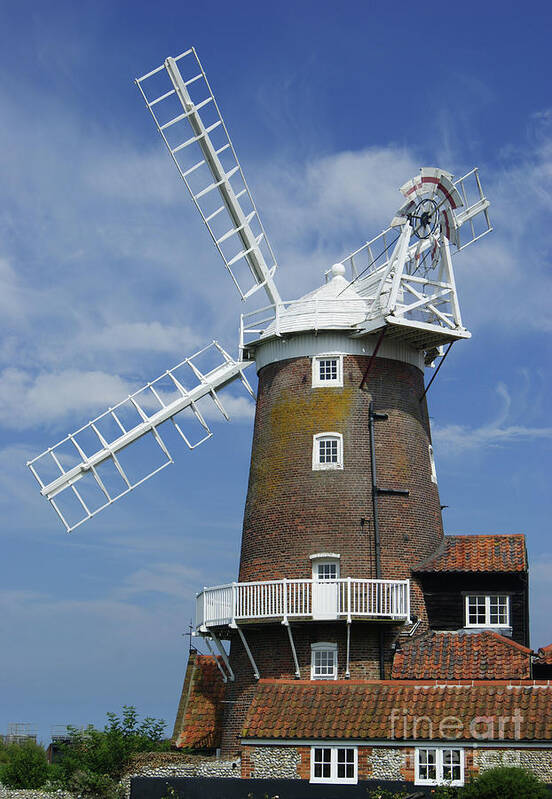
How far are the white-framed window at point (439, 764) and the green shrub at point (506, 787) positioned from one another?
206cm

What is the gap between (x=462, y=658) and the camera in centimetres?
2877

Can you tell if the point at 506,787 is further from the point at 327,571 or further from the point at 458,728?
the point at 327,571

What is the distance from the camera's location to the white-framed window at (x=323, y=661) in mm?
29828

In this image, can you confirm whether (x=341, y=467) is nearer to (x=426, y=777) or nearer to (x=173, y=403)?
(x=173, y=403)

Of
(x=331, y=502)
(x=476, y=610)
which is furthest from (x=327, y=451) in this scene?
(x=476, y=610)

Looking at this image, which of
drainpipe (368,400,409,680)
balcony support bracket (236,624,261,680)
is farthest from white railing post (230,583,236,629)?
drainpipe (368,400,409,680)

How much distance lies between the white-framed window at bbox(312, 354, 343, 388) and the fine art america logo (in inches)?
404

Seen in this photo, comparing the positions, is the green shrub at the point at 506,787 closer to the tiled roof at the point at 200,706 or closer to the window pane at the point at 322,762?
the window pane at the point at 322,762

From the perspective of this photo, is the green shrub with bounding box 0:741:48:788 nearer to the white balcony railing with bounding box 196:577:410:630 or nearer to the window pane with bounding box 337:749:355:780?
the white balcony railing with bounding box 196:577:410:630

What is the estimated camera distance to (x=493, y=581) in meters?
30.9

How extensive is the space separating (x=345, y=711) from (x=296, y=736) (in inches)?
54.9

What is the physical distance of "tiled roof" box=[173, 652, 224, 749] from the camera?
34.0 meters

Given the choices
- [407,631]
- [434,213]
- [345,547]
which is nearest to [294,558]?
[345,547]

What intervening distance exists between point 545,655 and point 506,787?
6983 mm
